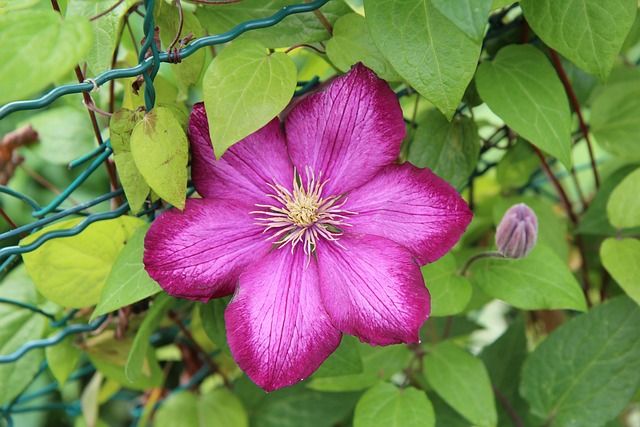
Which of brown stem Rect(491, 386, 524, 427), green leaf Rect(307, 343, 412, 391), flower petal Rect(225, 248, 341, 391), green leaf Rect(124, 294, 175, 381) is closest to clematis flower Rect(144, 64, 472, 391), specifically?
flower petal Rect(225, 248, 341, 391)

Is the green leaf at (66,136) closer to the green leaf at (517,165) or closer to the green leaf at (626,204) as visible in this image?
the green leaf at (517,165)

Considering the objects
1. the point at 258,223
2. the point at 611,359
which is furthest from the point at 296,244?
the point at 611,359

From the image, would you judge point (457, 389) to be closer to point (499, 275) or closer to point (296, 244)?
point (499, 275)

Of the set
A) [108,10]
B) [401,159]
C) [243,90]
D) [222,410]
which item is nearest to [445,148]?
[401,159]

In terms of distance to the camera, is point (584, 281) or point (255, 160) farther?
point (584, 281)

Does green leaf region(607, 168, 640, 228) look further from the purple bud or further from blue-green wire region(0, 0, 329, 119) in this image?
blue-green wire region(0, 0, 329, 119)

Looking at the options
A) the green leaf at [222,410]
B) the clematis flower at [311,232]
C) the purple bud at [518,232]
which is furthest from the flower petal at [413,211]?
the green leaf at [222,410]
